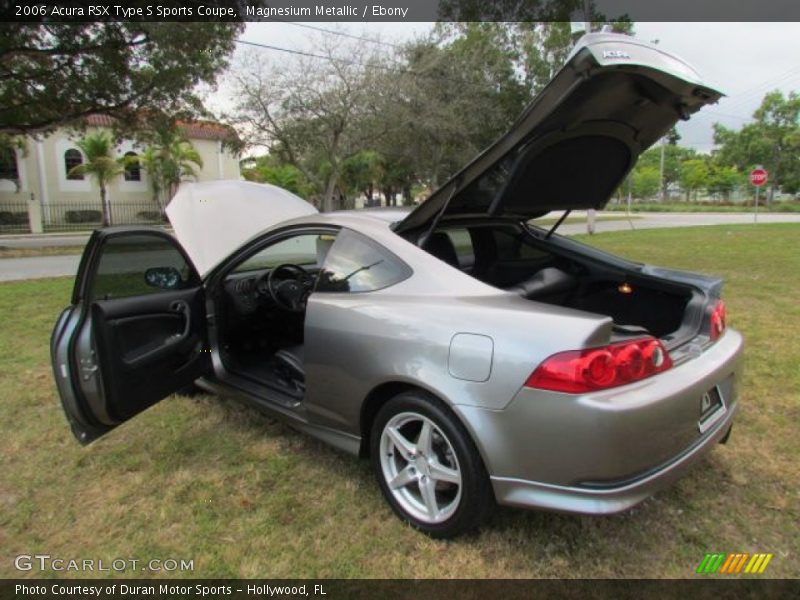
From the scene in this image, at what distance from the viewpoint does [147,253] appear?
3172 millimetres

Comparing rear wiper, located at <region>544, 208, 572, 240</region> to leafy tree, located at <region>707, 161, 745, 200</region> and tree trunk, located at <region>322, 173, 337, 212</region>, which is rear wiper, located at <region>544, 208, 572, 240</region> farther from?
leafy tree, located at <region>707, 161, 745, 200</region>

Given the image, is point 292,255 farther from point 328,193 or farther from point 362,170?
point 362,170

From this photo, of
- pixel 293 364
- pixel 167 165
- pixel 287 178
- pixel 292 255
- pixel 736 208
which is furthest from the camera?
pixel 736 208

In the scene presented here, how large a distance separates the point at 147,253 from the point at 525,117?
2199 millimetres

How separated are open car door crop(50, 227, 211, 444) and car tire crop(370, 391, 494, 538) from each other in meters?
1.28

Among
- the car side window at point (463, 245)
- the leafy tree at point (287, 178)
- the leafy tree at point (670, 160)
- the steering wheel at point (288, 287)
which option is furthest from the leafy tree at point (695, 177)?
the steering wheel at point (288, 287)

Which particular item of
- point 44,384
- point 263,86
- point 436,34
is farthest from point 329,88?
point 44,384

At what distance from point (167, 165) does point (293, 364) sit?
105 ft

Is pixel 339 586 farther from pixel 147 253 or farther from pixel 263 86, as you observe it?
pixel 263 86

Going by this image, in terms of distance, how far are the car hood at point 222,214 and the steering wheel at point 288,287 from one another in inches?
13.6

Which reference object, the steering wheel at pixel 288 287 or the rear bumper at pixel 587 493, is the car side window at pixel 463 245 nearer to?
the steering wheel at pixel 288 287

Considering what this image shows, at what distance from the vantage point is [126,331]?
289cm

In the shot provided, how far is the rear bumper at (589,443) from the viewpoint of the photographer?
197 cm

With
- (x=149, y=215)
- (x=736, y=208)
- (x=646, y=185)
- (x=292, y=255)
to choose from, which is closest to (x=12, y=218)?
(x=149, y=215)
